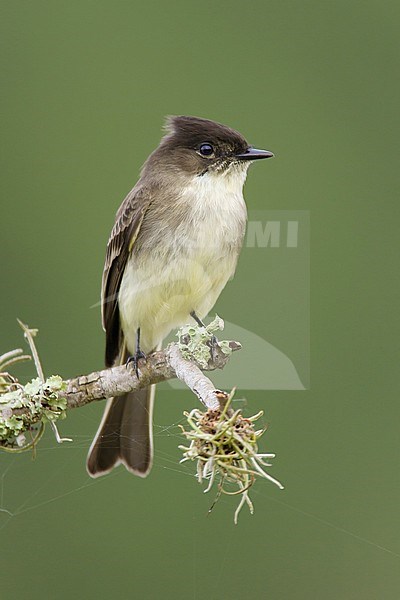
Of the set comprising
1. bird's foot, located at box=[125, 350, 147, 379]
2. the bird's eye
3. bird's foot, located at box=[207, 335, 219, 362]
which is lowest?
bird's foot, located at box=[207, 335, 219, 362]

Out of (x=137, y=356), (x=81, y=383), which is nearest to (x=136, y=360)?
(x=137, y=356)

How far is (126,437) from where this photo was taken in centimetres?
151

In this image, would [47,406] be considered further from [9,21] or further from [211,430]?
[9,21]

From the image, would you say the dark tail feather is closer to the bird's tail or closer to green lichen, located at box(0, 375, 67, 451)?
the bird's tail

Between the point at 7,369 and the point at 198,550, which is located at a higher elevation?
the point at 7,369

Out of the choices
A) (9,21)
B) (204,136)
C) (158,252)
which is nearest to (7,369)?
(158,252)

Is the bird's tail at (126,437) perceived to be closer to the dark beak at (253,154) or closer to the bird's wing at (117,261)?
the bird's wing at (117,261)

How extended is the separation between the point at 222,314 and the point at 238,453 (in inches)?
25.6

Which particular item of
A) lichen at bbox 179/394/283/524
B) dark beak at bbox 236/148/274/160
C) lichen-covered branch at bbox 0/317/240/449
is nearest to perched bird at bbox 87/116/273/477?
dark beak at bbox 236/148/274/160

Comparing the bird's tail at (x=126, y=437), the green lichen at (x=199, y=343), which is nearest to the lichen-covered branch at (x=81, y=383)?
the green lichen at (x=199, y=343)

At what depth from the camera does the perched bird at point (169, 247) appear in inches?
61.9

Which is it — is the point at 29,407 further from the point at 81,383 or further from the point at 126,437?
the point at 126,437

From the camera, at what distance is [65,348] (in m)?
1.83

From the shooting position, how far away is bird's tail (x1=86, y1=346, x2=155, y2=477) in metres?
1.47
